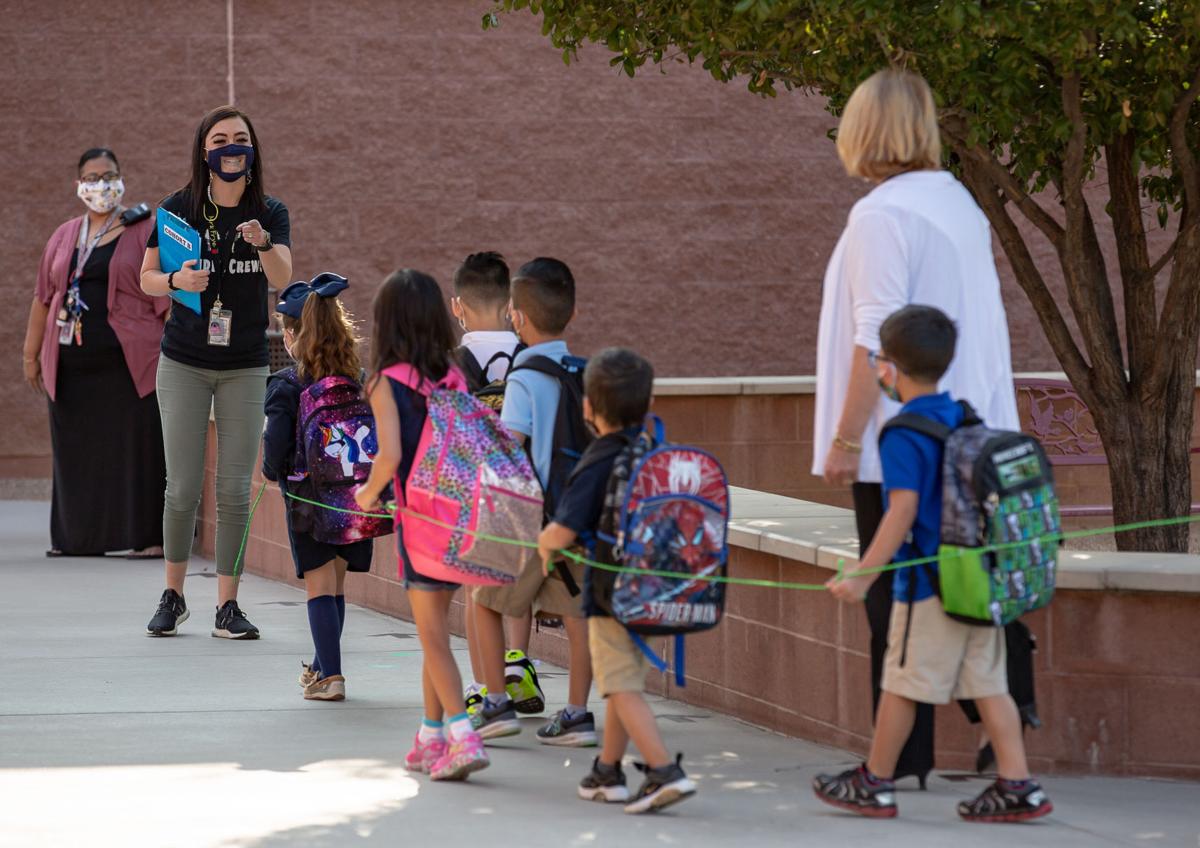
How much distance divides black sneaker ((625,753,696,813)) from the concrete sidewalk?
0.13 ft

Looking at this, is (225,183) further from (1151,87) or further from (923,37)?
Answer: (1151,87)

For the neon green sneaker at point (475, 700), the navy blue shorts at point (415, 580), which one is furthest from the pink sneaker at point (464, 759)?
the neon green sneaker at point (475, 700)

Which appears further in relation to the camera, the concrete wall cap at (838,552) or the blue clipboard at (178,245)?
the blue clipboard at (178,245)

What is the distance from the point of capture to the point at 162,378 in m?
7.84

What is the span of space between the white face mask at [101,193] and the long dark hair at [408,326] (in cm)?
514

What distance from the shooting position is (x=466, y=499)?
5246mm

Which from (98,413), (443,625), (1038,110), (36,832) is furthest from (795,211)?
(36,832)

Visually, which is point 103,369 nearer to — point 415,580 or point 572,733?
point 572,733

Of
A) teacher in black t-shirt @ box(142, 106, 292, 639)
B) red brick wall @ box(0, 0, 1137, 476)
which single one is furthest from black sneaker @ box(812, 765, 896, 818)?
red brick wall @ box(0, 0, 1137, 476)

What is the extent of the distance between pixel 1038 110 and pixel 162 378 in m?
3.72

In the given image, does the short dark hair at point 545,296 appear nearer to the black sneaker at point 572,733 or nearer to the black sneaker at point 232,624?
the black sneaker at point 572,733

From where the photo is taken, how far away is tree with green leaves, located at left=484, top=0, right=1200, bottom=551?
6.33 m

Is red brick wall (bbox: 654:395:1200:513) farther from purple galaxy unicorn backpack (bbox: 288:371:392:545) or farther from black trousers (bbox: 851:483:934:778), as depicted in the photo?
black trousers (bbox: 851:483:934:778)

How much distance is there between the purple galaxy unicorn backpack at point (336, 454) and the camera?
6480mm
